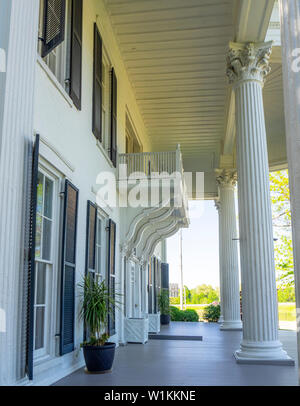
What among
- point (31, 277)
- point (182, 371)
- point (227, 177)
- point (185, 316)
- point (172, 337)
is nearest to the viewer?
point (31, 277)

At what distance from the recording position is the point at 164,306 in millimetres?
18031

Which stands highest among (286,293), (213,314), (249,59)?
(249,59)

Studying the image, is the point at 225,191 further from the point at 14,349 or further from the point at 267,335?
the point at 14,349

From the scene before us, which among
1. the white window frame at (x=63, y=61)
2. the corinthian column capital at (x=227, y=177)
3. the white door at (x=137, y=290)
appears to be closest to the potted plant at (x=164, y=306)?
the corinthian column capital at (x=227, y=177)

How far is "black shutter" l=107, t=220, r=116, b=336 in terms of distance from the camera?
9172mm

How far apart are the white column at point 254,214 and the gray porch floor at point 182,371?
51 centimetres

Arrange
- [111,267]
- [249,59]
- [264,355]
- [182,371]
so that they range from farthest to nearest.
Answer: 1. [111,267]
2. [249,59]
3. [264,355]
4. [182,371]

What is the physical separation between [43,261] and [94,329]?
1796 mm

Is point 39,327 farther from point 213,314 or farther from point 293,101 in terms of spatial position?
point 213,314

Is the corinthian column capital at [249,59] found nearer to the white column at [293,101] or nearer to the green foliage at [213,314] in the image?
the white column at [293,101]

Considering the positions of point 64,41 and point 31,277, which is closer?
point 31,277

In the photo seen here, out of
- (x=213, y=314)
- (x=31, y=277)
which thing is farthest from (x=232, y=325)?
(x=31, y=277)

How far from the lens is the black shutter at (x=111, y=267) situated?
9172 millimetres

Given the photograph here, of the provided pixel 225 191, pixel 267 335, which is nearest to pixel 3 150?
pixel 267 335
